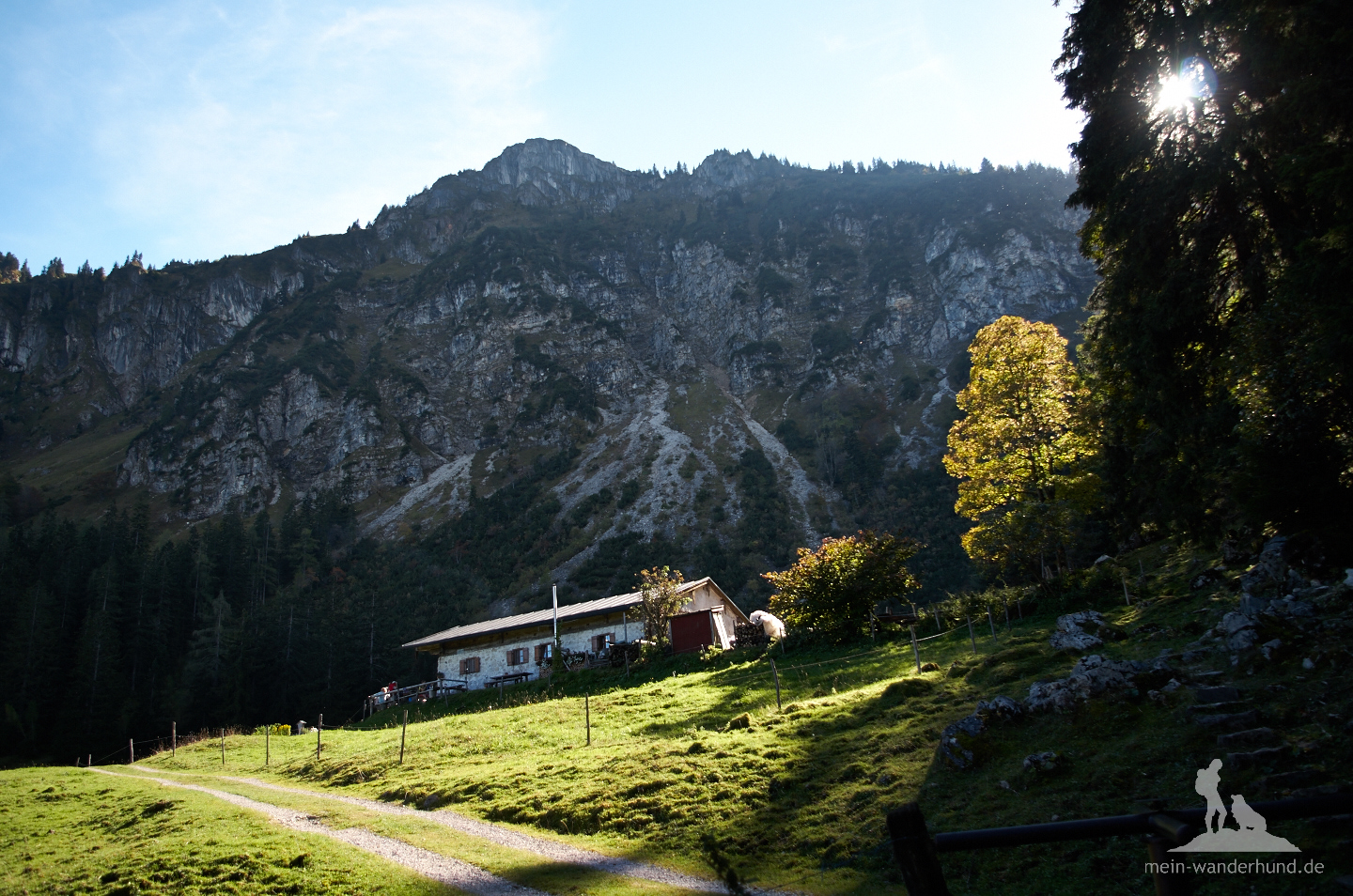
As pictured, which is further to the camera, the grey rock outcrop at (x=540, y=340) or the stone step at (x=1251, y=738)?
the grey rock outcrop at (x=540, y=340)

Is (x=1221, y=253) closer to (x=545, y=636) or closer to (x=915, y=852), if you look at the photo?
(x=915, y=852)

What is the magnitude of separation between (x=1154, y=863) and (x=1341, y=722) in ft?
28.6

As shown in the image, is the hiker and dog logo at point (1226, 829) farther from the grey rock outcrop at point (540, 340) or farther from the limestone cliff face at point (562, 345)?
the grey rock outcrop at point (540, 340)

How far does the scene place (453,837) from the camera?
13.3 meters

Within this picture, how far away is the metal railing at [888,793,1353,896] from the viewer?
9.85 feet

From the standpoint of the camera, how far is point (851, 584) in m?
29.3

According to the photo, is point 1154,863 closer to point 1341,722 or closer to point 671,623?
point 1341,722

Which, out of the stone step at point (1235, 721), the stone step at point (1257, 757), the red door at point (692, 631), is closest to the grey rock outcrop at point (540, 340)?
the red door at point (692, 631)

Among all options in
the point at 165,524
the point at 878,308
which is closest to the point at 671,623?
the point at 165,524

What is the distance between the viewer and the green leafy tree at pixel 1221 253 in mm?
9969

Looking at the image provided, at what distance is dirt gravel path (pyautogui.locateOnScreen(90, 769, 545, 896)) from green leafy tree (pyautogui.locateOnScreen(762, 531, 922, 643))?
801 inches

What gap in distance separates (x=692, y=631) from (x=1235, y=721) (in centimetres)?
2802

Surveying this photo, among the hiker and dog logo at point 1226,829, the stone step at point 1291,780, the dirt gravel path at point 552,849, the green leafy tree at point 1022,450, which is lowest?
the dirt gravel path at point 552,849

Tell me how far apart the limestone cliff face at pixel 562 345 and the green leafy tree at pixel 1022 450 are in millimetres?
60865
